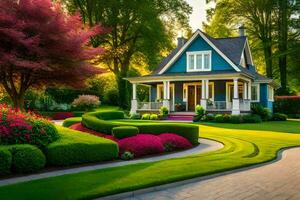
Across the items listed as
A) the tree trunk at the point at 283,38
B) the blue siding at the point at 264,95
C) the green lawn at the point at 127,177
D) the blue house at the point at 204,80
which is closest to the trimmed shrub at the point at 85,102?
the blue house at the point at 204,80

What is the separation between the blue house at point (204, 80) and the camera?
3150 centimetres

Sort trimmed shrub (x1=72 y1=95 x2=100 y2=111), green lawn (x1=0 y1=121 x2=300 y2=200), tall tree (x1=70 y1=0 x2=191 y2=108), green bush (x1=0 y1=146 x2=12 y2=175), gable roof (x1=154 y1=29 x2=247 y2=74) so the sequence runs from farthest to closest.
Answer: tall tree (x1=70 y1=0 x2=191 y2=108) < trimmed shrub (x1=72 y1=95 x2=100 y2=111) < gable roof (x1=154 y1=29 x2=247 y2=74) < green bush (x1=0 y1=146 x2=12 y2=175) < green lawn (x1=0 y1=121 x2=300 y2=200)

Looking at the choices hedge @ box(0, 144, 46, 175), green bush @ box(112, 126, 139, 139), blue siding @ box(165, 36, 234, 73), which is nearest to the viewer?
hedge @ box(0, 144, 46, 175)

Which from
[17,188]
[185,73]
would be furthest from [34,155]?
[185,73]

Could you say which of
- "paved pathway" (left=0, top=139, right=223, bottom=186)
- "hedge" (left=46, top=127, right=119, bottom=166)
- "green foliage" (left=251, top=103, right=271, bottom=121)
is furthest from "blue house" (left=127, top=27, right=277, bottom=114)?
"hedge" (left=46, top=127, right=119, bottom=166)

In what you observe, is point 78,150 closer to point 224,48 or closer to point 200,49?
point 200,49

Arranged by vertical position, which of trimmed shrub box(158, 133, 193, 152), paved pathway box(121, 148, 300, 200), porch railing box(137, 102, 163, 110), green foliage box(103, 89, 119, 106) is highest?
green foliage box(103, 89, 119, 106)

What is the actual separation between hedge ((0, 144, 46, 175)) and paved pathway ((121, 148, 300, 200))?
3495 mm

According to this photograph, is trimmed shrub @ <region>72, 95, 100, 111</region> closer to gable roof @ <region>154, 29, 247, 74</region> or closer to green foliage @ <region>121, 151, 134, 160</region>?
gable roof @ <region>154, 29, 247, 74</region>

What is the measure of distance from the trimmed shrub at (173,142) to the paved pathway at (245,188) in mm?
4444

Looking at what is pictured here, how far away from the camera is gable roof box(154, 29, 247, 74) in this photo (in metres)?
32.6

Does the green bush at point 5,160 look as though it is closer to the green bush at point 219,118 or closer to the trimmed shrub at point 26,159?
the trimmed shrub at point 26,159

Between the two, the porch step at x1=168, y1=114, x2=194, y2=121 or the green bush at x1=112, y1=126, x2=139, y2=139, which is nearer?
the green bush at x1=112, y1=126, x2=139, y2=139

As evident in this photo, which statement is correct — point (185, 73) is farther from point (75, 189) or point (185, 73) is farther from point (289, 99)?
point (75, 189)
